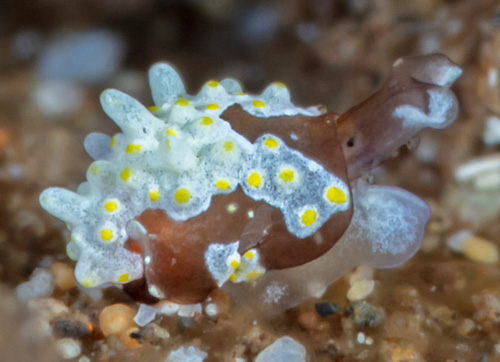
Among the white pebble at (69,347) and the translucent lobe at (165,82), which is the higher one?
the translucent lobe at (165,82)

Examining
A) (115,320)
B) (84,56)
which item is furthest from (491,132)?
(84,56)

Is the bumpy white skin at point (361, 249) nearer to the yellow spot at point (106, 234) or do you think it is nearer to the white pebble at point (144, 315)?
the white pebble at point (144, 315)

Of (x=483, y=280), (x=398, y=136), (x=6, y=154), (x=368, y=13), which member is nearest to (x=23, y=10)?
(x=6, y=154)

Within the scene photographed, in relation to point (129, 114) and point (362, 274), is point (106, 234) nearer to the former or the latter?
point (129, 114)

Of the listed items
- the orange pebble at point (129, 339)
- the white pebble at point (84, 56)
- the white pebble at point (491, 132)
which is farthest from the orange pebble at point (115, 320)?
the white pebble at point (84, 56)

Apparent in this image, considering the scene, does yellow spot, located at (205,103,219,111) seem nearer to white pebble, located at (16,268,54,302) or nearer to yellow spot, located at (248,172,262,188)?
yellow spot, located at (248,172,262,188)
